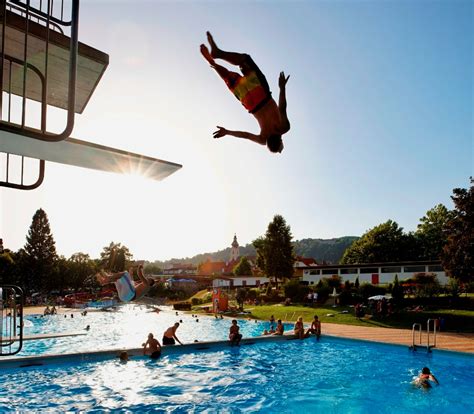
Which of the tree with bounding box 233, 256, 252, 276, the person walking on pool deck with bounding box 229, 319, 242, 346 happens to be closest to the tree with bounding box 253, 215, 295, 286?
the person walking on pool deck with bounding box 229, 319, 242, 346

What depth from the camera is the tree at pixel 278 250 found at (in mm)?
54344

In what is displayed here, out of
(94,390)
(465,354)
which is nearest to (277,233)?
(465,354)

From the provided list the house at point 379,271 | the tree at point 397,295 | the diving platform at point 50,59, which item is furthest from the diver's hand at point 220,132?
the house at point 379,271

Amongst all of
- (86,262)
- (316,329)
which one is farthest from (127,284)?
(86,262)

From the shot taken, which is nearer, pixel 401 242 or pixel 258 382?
pixel 258 382

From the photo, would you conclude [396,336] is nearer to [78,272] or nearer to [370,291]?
[370,291]

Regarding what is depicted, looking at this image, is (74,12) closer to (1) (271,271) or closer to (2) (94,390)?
(2) (94,390)

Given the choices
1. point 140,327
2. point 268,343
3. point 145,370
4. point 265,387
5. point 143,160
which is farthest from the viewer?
point 140,327

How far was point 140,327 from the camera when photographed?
31.3 metres

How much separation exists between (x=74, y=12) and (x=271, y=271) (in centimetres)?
5400

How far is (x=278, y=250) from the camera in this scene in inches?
2143

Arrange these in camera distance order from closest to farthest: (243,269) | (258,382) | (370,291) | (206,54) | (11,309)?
(206,54) < (11,309) < (258,382) < (370,291) < (243,269)

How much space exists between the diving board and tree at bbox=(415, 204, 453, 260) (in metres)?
73.1

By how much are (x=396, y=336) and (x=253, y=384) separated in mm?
10763
